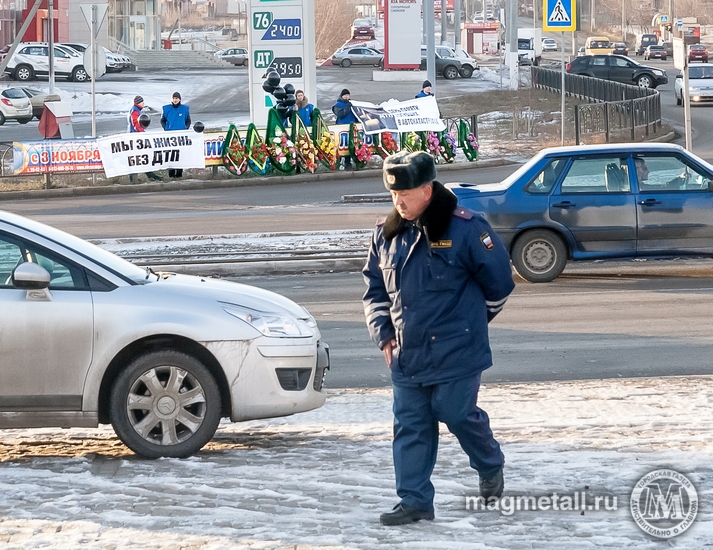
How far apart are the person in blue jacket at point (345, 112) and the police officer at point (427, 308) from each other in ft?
70.2

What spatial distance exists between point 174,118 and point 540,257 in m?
14.4

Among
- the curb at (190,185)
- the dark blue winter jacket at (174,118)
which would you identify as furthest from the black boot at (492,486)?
the dark blue winter jacket at (174,118)

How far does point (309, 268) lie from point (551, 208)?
3.07m

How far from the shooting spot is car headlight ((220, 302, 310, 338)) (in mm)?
6414

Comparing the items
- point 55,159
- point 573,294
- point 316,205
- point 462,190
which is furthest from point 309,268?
point 55,159

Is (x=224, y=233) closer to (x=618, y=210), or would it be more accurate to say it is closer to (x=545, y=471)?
(x=618, y=210)

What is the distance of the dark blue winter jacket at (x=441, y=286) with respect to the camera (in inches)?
191

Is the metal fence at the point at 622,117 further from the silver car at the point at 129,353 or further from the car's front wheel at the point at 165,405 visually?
the car's front wheel at the point at 165,405

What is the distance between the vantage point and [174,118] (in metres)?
25.7

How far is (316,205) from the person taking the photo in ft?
69.6

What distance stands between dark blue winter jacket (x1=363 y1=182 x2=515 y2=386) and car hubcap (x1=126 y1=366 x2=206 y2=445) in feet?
5.57

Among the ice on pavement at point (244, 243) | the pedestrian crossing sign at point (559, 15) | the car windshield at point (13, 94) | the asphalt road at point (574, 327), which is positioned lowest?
the asphalt road at point (574, 327)

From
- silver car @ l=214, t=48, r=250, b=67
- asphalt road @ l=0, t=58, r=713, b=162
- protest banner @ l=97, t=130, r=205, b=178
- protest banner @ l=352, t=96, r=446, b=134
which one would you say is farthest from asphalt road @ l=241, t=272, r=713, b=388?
silver car @ l=214, t=48, r=250, b=67

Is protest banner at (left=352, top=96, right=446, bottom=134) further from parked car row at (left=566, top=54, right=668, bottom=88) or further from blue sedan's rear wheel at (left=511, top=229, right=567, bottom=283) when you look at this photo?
parked car row at (left=566, top=54, right=668, bottom=88)
